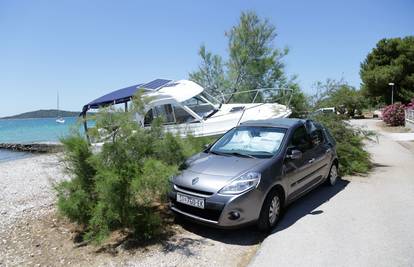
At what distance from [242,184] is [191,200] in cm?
80

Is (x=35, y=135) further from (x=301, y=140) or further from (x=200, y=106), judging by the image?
(x=301, y=140)

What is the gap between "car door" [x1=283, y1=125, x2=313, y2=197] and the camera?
5621 mm

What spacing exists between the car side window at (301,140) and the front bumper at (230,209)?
1676 mm

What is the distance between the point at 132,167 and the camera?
481 centimetres

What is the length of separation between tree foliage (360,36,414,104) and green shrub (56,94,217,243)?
134 ft

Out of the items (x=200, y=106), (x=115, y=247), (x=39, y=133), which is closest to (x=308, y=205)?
(x=115, y=247)

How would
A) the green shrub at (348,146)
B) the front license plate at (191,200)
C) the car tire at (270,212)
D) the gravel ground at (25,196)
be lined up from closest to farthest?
the front license plate at (191,200) → the car tire at (270,212) → the gravel ground at (25,196) → the green shrub at (348,146)

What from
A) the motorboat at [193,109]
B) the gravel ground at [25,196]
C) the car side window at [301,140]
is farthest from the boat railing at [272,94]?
the gravel ground at [25,196]

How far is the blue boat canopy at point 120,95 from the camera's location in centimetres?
1138

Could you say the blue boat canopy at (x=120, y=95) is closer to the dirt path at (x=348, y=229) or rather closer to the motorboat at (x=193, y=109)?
the motorboat at (x=193, y=109)

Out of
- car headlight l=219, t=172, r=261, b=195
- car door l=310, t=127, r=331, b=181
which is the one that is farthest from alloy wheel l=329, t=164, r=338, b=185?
car headlight l=219, t=172, r=261, b=195

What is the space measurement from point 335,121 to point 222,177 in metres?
6.82

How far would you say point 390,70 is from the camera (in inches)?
1585

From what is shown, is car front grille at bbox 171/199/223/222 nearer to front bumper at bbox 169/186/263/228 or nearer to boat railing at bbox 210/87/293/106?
front bumper at bbox 169/186/263/228
